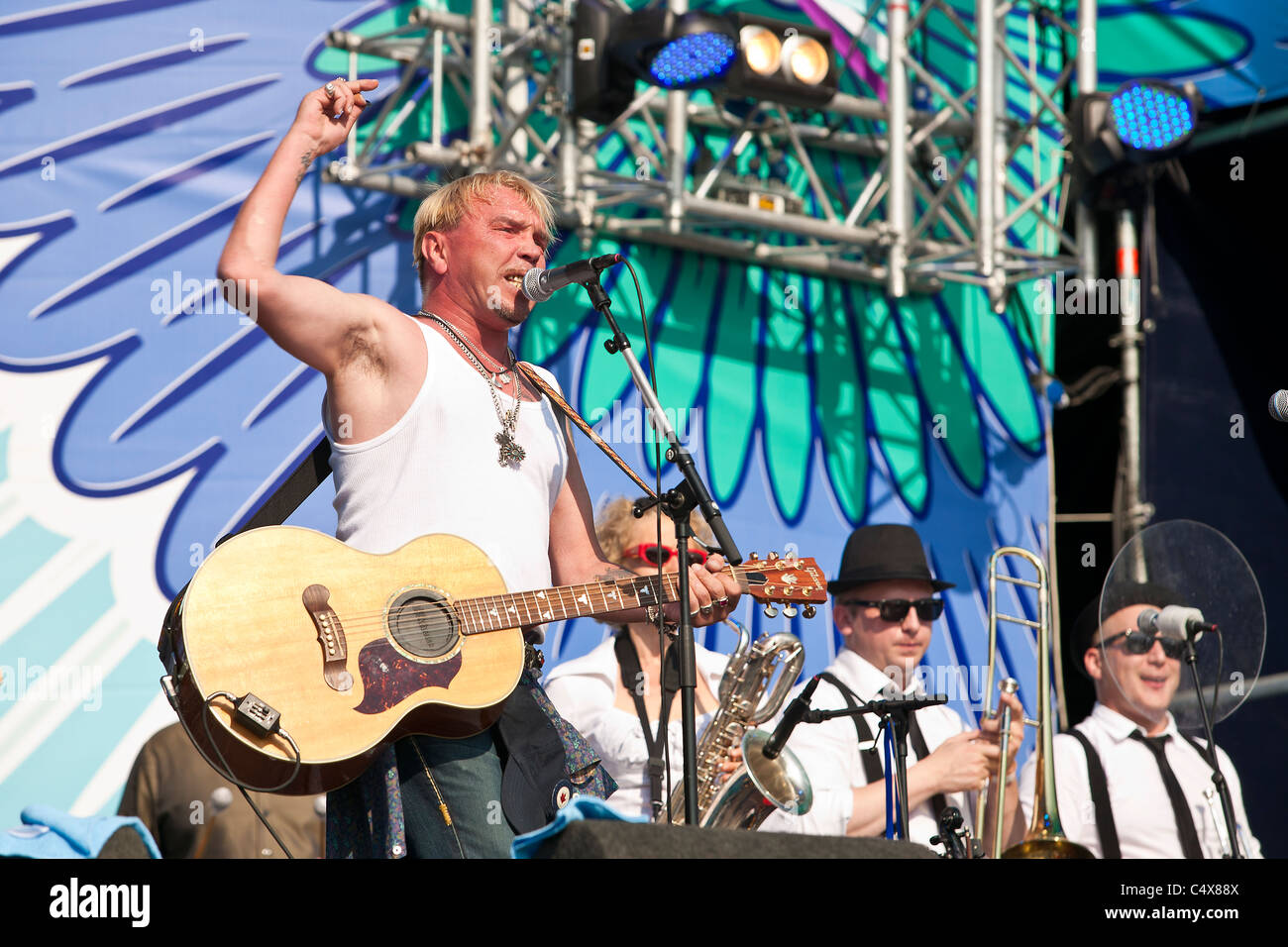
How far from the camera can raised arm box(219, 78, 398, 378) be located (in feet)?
10.3

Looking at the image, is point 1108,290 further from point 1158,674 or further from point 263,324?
point 263,324

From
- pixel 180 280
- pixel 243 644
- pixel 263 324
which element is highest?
pixel 180 280

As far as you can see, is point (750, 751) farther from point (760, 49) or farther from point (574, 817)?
point (760, 49)

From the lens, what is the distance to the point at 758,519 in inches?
271

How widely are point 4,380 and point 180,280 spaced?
2.54 feet

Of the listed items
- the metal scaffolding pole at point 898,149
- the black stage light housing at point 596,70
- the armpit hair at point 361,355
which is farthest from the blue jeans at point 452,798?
the metal scaffolding pole at point 898,149

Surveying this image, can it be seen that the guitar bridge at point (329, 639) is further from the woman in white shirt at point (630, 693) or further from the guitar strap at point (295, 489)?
the woman in white shirt at point (630, 693)

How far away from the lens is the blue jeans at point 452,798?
10.2 ft

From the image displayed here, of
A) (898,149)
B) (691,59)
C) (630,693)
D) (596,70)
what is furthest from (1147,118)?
(630,693)

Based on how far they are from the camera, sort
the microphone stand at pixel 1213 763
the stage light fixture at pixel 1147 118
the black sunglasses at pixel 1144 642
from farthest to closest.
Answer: the stage light fixture at pixel 1147 118 < the black sunglasses at pixel 1144 642 < the microphone stand at pixel 1213 763

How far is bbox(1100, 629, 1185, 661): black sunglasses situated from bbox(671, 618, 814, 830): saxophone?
3.66 feet

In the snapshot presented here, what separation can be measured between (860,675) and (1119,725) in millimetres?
993

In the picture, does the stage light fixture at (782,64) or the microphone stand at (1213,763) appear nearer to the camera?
the microphone stand at (1213,763)
